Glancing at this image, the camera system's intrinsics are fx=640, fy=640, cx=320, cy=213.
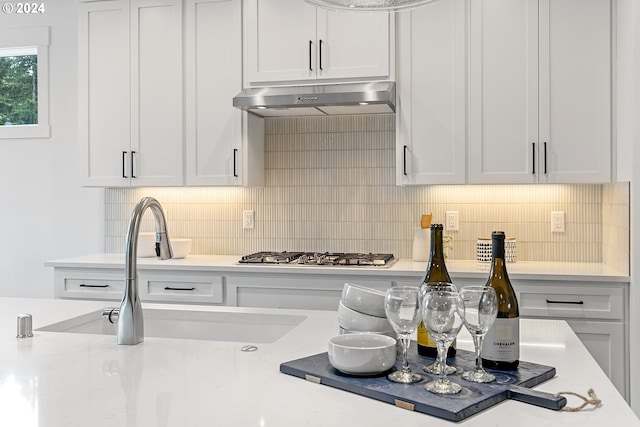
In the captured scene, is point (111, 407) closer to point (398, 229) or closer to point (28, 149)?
point (398, 229)

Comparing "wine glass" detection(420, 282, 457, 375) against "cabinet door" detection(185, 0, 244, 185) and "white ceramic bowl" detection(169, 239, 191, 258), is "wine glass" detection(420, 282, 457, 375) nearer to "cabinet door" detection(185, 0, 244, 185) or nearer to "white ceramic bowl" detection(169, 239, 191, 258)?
"cabinet door" detection(185, 0, 244, 185)

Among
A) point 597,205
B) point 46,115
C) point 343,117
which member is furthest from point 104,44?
point 597,205

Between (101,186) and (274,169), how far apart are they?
1085mm

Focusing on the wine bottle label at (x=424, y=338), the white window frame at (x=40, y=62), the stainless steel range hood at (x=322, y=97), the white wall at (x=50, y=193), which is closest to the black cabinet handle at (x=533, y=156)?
the stainless steel range hood at (x=322, y=97)

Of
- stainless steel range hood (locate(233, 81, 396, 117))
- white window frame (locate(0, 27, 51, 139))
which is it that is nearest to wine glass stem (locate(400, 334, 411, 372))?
stainless steel range hood (locate(233, 81, 396, 117))

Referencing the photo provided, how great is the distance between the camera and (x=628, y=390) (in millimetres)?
3137

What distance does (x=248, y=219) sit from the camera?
412cm

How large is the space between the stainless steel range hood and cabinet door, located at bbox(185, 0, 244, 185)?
0.59ft

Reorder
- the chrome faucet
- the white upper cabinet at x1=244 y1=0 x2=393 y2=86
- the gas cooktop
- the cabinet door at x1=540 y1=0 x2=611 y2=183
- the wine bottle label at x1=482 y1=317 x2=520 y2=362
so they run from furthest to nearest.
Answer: the white upper cabinet at x1=244 y1=0 x2=393 y2=86 → the gas cooktop → the cabinet door at x1=540 y1=0 x2=611 y2=183 → the chrome faucet → the wine bottle label at x1=482 y1=317 x2=520 y2=362

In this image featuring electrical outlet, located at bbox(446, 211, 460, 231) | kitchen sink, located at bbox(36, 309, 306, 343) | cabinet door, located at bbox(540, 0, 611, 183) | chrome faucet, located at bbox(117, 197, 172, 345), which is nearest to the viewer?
chrome faucet, located at bbox(117, 197, 172, 345)

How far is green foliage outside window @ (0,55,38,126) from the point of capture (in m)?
4.59

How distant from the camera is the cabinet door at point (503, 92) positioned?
134 inches

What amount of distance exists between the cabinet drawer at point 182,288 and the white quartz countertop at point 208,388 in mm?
1691

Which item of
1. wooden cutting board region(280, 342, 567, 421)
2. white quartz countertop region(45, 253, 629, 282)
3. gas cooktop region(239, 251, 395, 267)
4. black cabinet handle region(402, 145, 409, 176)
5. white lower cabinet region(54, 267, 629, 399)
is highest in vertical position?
black cabinet handle region(402, 145, 409, 176)
